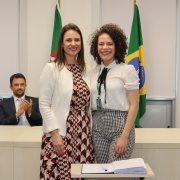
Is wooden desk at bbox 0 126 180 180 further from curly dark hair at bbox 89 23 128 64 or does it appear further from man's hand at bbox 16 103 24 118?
man's hand at bbox 16 103 24 118

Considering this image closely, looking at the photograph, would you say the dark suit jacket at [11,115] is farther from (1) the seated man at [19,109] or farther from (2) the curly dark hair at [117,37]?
(2) the curly dark hair at [117,37]

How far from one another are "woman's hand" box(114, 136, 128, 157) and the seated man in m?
1.96

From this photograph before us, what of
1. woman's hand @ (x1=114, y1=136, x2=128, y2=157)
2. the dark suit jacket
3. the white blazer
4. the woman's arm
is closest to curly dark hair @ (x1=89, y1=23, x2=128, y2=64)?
the woman's arm

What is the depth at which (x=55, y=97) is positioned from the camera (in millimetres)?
2225

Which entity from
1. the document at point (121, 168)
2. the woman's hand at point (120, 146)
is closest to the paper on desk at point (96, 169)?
the document at point (121, 168)

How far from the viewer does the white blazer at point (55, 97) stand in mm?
2191

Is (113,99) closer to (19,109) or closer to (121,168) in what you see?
(121,168)

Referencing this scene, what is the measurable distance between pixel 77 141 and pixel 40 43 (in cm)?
293

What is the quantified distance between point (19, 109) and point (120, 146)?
2033 millimetres

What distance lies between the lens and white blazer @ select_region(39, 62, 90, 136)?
2.19 m

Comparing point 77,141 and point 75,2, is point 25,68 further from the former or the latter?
point 77,141

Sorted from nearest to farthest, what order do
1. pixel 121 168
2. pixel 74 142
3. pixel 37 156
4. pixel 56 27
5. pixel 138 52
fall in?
pixel 121 168 < pixel 74 142 < pixel 37 156 < pixel 138 52 < pixel 56 27

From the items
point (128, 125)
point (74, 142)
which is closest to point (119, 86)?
point (128, 125)

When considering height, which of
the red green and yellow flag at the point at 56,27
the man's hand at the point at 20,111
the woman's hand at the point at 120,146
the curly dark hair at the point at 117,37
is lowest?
the woman's hand at the point at 120,146
